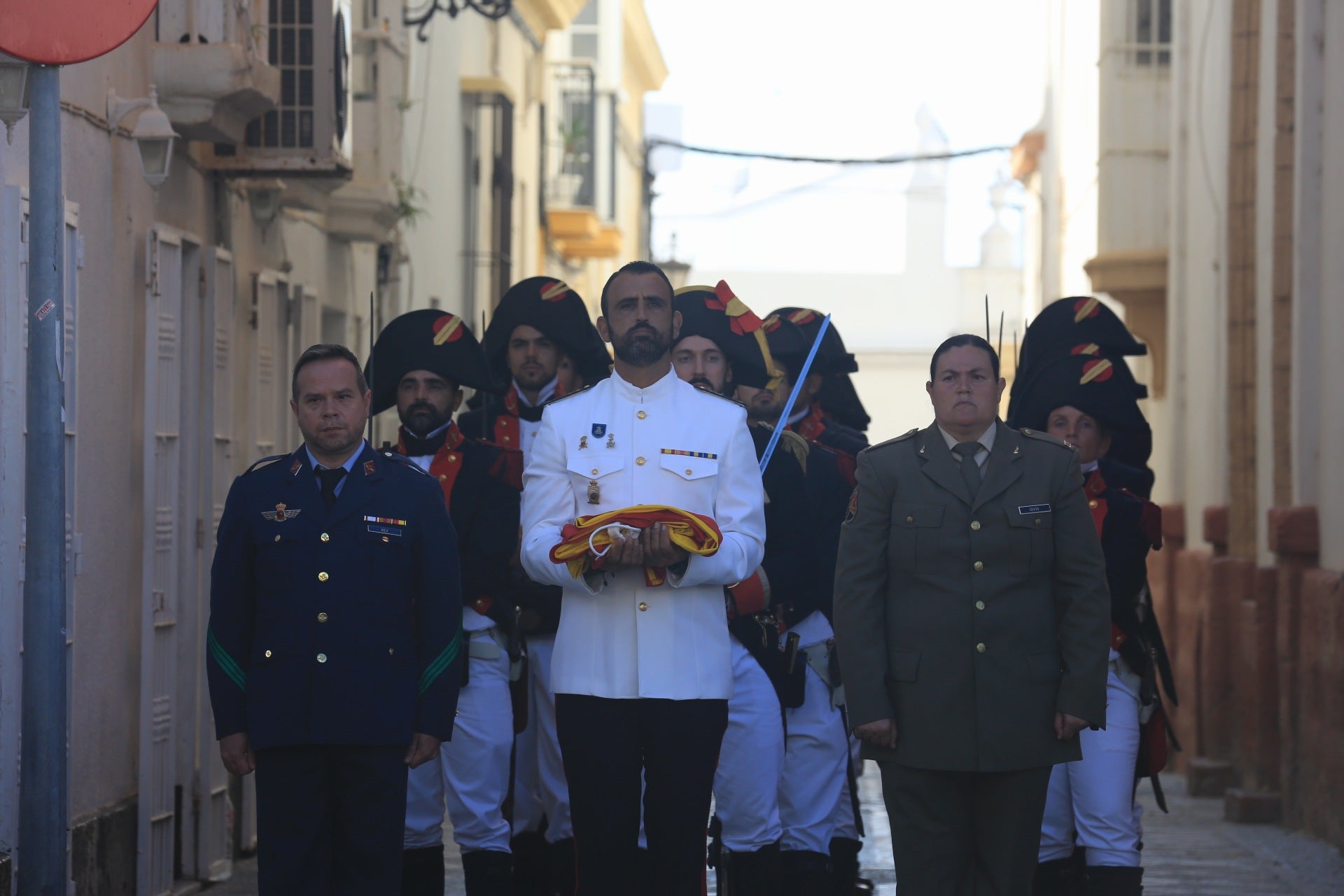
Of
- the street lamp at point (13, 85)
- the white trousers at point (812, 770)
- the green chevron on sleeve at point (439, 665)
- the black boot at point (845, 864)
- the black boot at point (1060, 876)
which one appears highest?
the street lamp at point (13, 85)

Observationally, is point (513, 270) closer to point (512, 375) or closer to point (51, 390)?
point (512, 375)

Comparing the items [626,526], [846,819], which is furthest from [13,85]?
[846,819]

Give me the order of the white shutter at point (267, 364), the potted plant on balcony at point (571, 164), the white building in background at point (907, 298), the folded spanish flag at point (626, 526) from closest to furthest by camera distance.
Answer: the folded spanish flag at point (626, 526), the white shutter at point (267, 364), the potted plant on balcony at point (571, 164), the white building in background at point (907, 298)

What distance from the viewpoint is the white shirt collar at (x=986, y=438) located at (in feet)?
21.6

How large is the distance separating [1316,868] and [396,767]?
19.0 feet

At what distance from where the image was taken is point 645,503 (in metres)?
6.57

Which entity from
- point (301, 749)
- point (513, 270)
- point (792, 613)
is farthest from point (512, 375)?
point (513, 270)

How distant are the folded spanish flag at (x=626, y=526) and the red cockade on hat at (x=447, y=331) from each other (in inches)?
82.1

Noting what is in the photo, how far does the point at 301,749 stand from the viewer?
614cm

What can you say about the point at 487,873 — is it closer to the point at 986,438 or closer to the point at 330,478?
the point at 330,478

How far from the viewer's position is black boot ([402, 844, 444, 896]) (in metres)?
7.64

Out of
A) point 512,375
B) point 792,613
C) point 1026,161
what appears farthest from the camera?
point 1026,161

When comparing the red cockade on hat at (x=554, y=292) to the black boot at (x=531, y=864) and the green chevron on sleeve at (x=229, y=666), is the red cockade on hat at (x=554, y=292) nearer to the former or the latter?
the black boot at (x=531, y=864)

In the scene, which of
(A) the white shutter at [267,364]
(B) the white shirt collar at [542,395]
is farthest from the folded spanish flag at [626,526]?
(A) the white shutter at [267,364]
